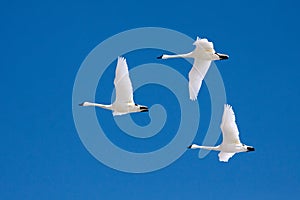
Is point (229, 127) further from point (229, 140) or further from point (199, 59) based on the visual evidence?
point (199, 59)

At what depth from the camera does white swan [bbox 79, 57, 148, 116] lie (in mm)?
73625

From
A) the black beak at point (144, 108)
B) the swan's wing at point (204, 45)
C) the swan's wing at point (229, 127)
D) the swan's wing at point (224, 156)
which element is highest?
the swan's wing at point (204, 45)

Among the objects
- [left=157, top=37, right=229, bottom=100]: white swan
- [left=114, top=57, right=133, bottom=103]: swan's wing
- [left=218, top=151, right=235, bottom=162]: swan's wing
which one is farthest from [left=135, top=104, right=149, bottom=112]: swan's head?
[left=218, top=151, right=235, bottom=162]: swan's wing

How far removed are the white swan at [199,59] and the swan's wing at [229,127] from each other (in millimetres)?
2425

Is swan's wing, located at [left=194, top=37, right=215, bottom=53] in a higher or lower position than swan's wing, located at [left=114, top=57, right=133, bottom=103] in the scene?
higher

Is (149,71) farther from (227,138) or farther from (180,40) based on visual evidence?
(227,138)

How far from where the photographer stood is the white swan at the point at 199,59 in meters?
74.6

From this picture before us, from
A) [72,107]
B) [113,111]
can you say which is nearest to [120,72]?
[113,111]

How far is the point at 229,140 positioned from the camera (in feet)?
250

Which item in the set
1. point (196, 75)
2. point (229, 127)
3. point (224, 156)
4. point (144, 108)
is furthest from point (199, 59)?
point (224, 156)

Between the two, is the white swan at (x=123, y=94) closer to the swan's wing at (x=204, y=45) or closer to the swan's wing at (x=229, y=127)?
the swan's wing at (x=204, y=45)

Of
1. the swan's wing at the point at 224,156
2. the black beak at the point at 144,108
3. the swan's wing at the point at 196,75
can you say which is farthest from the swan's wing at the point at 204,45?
the swan's wing at the point at 224,156

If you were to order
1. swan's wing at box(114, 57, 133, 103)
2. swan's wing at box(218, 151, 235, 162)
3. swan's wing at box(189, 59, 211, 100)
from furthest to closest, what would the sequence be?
1. swan's wing at box(218, 151, 235, 162)
2. swan's wing at box(189, 59, 211, 100)
3. swan's wing at box(114, 57, 133, 103)

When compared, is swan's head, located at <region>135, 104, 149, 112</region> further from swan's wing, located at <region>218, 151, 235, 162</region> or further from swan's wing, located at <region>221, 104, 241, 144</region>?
swan's wing, located at <region>218, 151, 235, 162</region>
